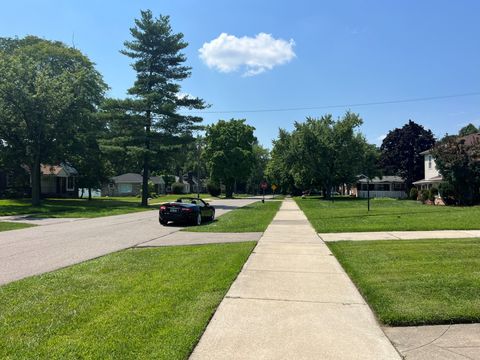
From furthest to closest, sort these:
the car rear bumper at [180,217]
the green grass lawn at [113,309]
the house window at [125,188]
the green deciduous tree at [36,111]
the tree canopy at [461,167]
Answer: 1. the house window at [125,188]
2. the tree canopy at [461,167]
3. the green deciduous tree at [36,111]
4. the car rear bumper at [180,217]
5. the green grass lawn at [113,309]

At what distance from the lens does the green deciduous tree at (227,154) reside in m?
75.4

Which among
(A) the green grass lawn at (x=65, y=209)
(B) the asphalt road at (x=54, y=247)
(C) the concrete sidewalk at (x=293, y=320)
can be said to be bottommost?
(A) the green grass lawn at (x=65, y=209)

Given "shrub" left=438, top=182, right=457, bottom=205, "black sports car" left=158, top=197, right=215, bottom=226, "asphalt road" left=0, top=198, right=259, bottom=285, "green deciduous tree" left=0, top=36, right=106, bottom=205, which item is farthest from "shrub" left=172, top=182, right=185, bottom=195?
"asphalt road" left=0, top=198, right=259, bottom=285

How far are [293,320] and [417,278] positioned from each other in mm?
3009

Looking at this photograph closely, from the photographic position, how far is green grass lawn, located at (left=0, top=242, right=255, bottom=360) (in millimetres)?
4191

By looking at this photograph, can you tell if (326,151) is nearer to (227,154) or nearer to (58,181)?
(227,154)

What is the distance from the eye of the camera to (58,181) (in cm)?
5522

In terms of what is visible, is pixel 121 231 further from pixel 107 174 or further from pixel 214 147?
pixel 214 147

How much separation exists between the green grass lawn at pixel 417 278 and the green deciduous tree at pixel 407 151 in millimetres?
60819

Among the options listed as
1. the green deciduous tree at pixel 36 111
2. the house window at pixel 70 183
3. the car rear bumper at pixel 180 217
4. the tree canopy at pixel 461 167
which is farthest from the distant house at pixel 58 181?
the tree canopy at pixel 461 167

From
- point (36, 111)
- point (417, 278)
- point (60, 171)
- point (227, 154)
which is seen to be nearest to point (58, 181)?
point (60, 171)

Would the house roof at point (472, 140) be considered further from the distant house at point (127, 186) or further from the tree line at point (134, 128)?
the distant house at point (127, 186)

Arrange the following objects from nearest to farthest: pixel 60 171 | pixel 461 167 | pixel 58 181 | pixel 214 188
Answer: pixel 461 167 → pixel 60 171 → pixel 58 181 → pixel 214 188

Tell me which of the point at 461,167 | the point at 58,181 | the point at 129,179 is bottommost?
the point at 58,181
